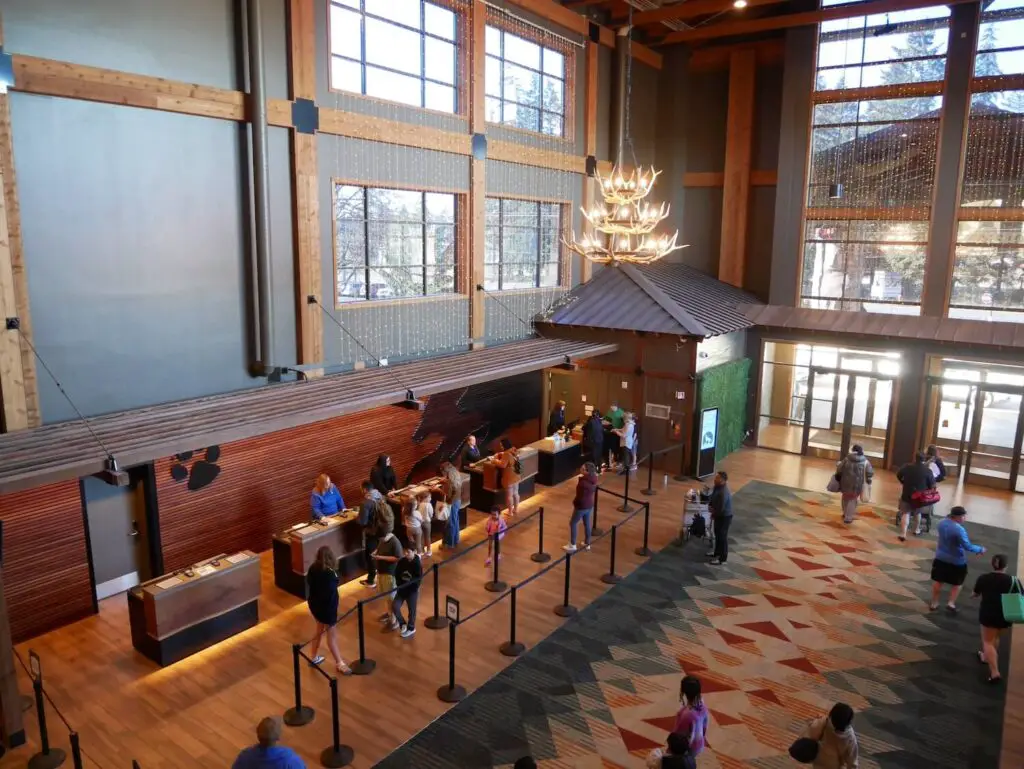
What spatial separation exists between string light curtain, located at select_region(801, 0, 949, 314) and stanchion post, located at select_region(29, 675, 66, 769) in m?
17.3

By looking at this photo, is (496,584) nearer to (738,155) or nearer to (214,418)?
(214,418)

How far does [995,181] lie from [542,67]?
33.1 ft

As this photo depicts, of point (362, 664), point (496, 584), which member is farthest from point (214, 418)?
point (496, 584)

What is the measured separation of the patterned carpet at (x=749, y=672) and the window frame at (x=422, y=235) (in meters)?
6.37

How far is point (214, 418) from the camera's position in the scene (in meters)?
9.64

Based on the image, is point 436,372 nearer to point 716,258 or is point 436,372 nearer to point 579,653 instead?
point 579,653

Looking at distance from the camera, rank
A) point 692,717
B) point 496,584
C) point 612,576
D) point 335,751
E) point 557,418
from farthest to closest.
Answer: point 557,418 < point 612,576 < point 496,584 < point 335,751 < point 692,717

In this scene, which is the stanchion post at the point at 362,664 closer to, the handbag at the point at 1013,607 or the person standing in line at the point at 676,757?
the person standing in line at the point at 676,757

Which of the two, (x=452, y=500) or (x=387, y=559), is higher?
(x=387, y=559)

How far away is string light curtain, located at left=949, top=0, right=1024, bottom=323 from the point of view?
15633mm

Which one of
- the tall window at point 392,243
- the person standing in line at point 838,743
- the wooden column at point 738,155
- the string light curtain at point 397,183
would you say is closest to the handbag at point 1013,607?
the person standing in line at point 838,743

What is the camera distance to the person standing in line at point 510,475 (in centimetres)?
1340

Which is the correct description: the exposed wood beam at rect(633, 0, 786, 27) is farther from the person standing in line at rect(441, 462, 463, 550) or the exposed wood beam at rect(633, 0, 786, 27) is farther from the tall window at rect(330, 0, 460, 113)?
the person standing in line at rect(441, 462, 463, 550)

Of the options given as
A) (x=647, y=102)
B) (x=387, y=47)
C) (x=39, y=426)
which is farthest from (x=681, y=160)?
(x=39, y=426)
